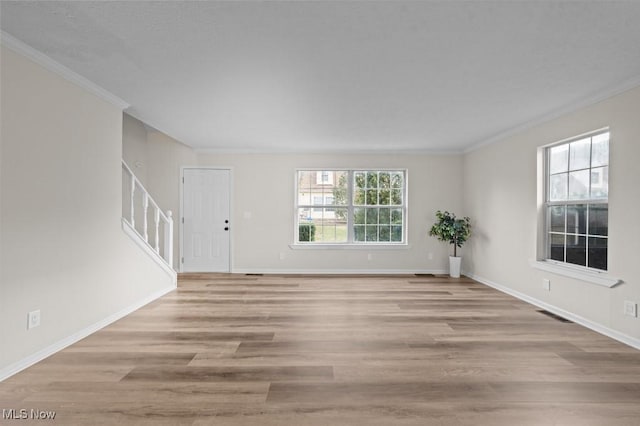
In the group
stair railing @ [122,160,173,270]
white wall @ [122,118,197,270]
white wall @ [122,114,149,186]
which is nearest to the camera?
stair railing @ [122,160,173,270]

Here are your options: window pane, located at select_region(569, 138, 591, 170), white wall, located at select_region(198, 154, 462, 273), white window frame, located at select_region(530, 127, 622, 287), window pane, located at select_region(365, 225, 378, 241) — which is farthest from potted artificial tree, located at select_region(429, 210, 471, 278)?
window pane, located at select_region(569, 138, 591, 170)

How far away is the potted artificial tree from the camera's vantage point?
18.8ft

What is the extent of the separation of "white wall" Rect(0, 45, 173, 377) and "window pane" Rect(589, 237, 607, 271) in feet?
16.6

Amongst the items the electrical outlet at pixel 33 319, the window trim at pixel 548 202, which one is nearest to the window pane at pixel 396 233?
the window trim at pixel 548 202

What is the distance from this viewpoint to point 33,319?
245 cm

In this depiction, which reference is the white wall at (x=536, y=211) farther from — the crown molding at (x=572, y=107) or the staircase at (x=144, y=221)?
the staircase at (x=144, y=221)

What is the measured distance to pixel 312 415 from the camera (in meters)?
1.86

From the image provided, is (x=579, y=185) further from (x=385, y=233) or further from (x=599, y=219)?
(x=385, y=233)

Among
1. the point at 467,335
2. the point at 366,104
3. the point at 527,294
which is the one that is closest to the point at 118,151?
the point at 366,104

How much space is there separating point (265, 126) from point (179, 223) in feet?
9.36

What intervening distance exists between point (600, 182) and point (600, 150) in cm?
33

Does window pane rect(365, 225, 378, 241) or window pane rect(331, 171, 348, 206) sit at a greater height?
window pane rect(331, 171, 348, 206)

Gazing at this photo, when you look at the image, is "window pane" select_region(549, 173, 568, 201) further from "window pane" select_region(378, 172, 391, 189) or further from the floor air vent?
"window pane" select_region(378, 172, 391, 189)

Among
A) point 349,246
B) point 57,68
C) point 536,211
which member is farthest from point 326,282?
point 57,68
